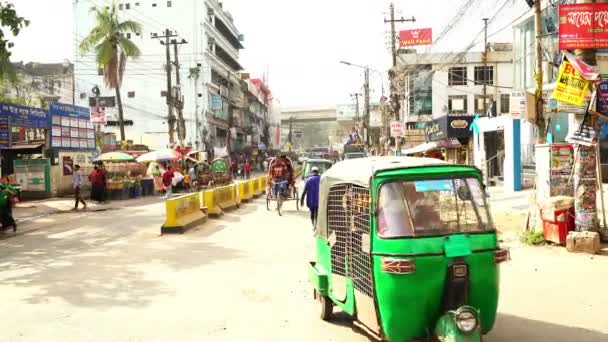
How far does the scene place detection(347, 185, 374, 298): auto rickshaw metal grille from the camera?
5508mm

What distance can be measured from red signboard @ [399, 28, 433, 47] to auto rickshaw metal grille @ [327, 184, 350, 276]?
6194 centimetres

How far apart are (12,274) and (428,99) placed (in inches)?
2102

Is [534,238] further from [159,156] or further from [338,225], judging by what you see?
[159,156]

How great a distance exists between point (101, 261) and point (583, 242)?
29.8 ft

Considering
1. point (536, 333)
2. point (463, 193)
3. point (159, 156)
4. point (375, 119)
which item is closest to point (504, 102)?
point (375, 119)

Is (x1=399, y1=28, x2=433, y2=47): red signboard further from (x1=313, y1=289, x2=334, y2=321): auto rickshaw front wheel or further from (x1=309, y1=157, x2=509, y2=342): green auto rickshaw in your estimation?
(x1=309, y1=157, x2=509, y2=342): green auto rickshaw

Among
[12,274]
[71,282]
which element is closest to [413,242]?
[71,282]

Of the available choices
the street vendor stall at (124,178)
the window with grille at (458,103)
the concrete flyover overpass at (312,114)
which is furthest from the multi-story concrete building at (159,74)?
the concrete flyover overpass at (312,114)

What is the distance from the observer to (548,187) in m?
12.7

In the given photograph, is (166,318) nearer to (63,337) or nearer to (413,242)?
(63,337)

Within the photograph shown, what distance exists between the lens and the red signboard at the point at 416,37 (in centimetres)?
6694

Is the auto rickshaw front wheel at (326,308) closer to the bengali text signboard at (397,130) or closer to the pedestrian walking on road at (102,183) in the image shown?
the pedestrian walking on road at (102,183)

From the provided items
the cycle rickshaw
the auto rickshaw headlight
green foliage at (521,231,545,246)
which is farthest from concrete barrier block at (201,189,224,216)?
the auto rickshaw headlight

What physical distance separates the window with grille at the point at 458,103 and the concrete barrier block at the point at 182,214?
4555 cm
